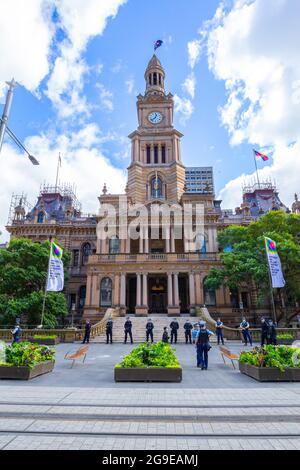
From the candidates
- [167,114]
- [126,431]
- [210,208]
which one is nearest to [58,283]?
[126,431]

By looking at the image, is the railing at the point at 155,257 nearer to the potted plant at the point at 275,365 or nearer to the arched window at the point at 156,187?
the arched window at the point at 156,187

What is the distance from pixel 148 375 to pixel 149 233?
3239 centimetres

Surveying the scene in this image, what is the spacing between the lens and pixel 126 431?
5.31 metres

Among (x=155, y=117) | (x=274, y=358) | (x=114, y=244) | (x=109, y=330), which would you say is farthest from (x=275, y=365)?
(x=155, y=117)

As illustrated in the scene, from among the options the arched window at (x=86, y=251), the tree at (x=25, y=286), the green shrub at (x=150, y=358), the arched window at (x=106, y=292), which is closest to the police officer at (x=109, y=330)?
the tree at (x=25, y=286)

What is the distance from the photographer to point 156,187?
46.8m

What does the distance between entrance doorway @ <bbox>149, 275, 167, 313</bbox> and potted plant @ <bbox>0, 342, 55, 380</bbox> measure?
2734cm

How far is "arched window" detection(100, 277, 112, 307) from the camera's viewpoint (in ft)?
113

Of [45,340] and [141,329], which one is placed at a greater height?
[141,329]

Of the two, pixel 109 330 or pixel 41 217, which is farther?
pixel 41 217

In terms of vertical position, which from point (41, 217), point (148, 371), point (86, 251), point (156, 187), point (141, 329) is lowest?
point (148, 371)

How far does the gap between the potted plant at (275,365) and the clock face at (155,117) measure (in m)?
47.9

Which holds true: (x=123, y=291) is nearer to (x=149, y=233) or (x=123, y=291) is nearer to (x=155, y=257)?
(x=155, y=257)

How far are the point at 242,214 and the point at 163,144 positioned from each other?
17483 millimetres
